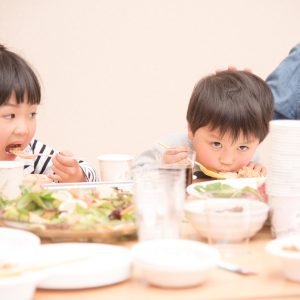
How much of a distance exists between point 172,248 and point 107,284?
14 centimetres

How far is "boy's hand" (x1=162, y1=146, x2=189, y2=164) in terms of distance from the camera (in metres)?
2.00

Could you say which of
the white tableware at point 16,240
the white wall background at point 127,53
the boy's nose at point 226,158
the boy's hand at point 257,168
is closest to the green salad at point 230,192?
the white tableware at point 16,240

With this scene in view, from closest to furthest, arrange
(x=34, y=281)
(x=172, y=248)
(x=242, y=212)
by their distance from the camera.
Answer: (x=34, y=281), (x=172, y=248), (x=242, y=212)

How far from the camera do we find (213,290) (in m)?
0.98

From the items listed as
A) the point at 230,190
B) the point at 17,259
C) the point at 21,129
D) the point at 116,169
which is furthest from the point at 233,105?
the point at 17,259

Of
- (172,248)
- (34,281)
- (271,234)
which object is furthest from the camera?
(271,234)

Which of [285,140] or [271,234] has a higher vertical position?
[285,140]

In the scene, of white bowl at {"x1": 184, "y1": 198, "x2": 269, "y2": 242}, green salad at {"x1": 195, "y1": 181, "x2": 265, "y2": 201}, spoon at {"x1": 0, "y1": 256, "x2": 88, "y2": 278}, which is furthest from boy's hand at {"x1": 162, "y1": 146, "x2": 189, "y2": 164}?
spoon at {"x1": 0, "y1": 256, "x2": 88, "y2": 278}

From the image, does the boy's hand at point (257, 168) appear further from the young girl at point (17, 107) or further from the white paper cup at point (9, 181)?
the white paper cup at point (9, 181)

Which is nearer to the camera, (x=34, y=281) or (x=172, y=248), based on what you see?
(x=34, y=281)

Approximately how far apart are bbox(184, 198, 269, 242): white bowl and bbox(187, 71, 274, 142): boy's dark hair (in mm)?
1027

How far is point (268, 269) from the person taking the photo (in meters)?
1.08

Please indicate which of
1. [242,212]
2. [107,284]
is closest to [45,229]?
[107,284]

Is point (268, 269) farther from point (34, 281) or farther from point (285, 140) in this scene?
point (34, 281)
